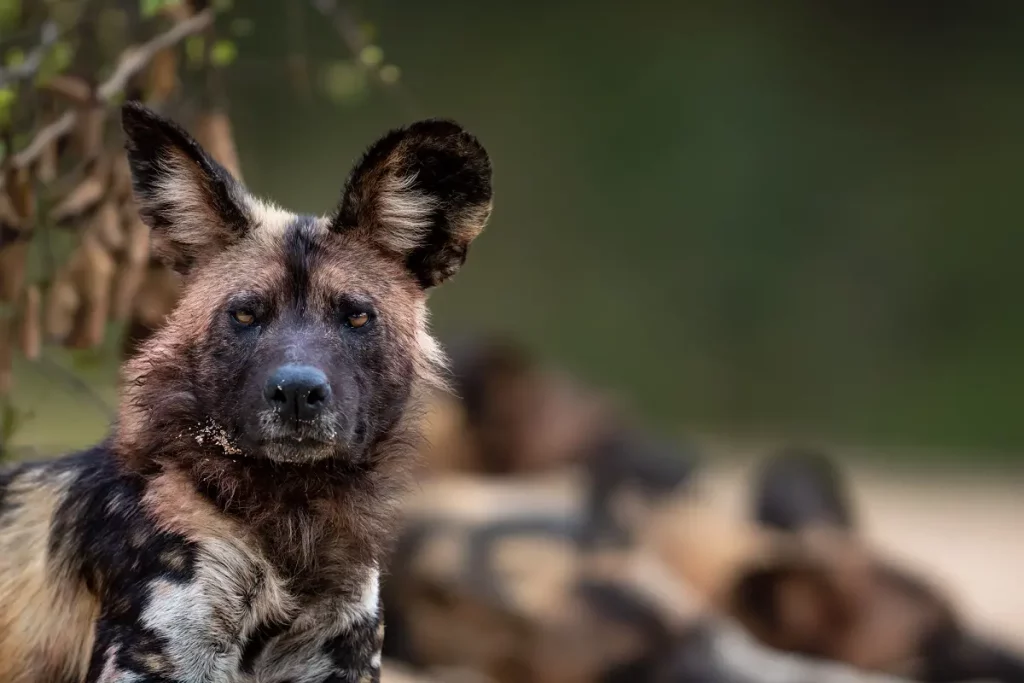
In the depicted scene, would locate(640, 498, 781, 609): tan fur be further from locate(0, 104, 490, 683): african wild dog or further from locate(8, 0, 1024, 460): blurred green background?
locate(8, 0, 1024, 460): blurred green background

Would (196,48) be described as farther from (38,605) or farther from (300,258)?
(38,605)

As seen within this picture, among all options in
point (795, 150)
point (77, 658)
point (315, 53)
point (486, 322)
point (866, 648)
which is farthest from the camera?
point (795, 150)

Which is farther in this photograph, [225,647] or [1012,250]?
[1012,250]

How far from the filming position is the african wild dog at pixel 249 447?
274cm

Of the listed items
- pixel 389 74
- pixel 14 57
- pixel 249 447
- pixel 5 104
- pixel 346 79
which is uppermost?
pixel 346 79

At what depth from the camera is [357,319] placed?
2.93 m

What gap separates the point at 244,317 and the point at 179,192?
1.05ft

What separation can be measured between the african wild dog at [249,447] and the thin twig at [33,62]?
3.46ft

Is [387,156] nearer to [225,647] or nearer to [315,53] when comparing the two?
[225,647]

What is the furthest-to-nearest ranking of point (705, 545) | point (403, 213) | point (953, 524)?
1. point (953, 524)
2. point (705, 545)
3. point (403, 213)

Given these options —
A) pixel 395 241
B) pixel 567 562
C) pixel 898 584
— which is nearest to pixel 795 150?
pixel 898 584

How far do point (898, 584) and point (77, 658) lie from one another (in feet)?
15.4

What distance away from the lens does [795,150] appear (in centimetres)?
1395

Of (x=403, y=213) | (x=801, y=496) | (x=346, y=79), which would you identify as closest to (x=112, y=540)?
(x=403, y=213)
